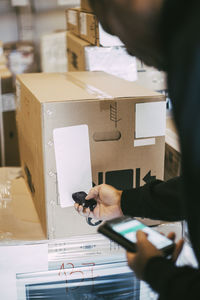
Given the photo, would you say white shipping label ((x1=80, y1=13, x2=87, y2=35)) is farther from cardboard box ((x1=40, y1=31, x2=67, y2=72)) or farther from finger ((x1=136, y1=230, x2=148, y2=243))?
cardboard box ((x1=40, y1=31, x2=67, y2=72))

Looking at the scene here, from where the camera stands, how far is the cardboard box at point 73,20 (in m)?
1.66

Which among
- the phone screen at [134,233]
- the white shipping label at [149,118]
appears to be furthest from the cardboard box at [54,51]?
the phone screen at [134,233]

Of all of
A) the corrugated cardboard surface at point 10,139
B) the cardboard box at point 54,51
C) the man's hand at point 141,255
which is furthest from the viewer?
the cardboard box at point 54,51

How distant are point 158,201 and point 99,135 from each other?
259 millimetres

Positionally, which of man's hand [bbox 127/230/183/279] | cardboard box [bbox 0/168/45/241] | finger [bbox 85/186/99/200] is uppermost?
man's hand [bbox 127/230/183/279]

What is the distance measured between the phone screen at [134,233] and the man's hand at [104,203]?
0.15 meters

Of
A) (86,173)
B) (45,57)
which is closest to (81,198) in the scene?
(86,173)

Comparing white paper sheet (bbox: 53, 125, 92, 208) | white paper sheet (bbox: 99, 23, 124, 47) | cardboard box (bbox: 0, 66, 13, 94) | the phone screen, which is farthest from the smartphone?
cardboard box (bbox: 0, 66, 13, 94)

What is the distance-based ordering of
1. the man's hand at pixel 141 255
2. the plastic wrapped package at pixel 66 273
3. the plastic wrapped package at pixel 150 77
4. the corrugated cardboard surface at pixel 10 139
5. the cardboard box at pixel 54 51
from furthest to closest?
the cardboard box at pixel 54 51 < the corrugated cardboard surface at pixel 10 139 < the plastic wrapped package at pixel 150 77 < the plastic wrapped package at pixel 66 273 < the man's hand at pixel 141 255

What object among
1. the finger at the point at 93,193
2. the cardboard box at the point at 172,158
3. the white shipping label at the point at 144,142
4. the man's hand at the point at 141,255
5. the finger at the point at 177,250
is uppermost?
the white shipping label at the point at 144,142

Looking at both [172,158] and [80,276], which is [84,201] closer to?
[80,276]

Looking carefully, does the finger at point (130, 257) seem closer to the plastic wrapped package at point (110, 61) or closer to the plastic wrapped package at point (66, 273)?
the plastic wrapped package at point (66, 273)

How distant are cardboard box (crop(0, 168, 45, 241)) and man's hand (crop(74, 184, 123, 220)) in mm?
165

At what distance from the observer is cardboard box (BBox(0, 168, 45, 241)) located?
111cm
